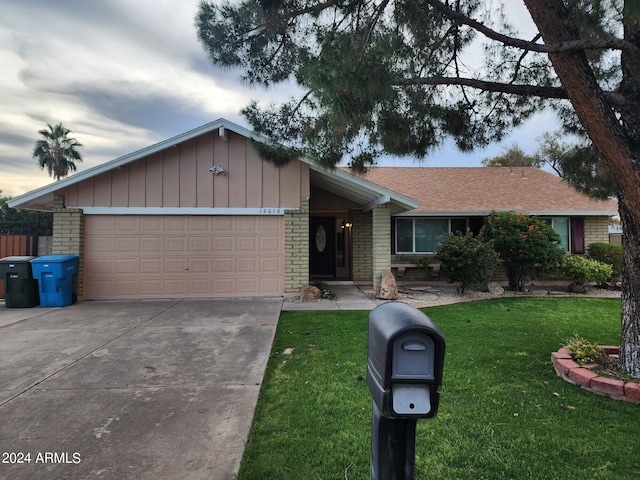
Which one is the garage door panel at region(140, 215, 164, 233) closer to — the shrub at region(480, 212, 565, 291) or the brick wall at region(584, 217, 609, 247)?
the shrub at region(480, 212, 565, 291)

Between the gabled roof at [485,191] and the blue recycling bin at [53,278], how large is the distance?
365 inches

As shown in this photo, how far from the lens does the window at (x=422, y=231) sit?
12016 millimetres

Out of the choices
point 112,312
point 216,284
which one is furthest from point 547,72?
point 112,312

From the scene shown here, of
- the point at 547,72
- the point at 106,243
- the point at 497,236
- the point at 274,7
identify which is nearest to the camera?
the point at 274,7

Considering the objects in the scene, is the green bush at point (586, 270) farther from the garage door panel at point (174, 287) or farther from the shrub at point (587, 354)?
the garage door panel at point (174, 287)

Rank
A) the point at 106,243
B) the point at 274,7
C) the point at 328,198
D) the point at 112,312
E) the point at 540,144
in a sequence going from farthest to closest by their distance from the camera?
the point at 540,144, the point at 328,198, the point at 106,243, the point at 112,312, the point at 274,7

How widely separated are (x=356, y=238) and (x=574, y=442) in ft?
32.2

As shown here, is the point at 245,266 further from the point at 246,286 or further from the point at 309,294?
the point at 309,294

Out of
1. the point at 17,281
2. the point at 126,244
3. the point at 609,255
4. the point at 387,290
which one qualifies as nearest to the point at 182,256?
the point at 126,244

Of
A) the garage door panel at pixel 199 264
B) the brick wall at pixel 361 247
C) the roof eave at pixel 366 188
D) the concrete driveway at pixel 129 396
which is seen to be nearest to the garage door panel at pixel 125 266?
the garage door panel at pixel 199 264

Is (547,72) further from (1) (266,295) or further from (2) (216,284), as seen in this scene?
(2) (216,284)

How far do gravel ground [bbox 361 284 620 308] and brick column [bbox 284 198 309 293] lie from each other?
1.98 m

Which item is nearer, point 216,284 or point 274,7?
point 274,7

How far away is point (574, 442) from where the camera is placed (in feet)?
8.14
